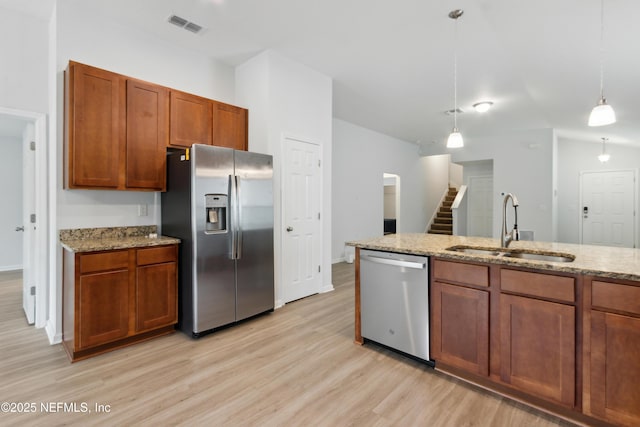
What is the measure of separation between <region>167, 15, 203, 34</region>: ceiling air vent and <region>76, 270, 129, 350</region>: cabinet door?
2423mm

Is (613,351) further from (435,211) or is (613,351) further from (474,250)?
(435,211)

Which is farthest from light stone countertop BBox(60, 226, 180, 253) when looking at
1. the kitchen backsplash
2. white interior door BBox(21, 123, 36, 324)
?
white interior door BBox(21, 123, 36, 324)

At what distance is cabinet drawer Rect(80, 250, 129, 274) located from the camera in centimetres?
246

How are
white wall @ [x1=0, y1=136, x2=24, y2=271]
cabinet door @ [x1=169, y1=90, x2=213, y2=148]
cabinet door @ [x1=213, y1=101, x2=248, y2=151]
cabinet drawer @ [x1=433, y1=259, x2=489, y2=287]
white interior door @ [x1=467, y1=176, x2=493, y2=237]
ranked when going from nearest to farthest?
cabinet drawer @ [x1=433, y1=259, x2=489, y2=287], cabinet door @ [x1=169, y1=90, x2=213, y2=148], cabinet door @ [x1=213, y1=101, x2=248, y2=151], white wall @ [x1=0, y1=136, x2=24, y2=271], white interior door @ [x1=467, y1=176, x2=493, y2=237]

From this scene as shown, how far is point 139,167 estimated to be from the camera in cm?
302

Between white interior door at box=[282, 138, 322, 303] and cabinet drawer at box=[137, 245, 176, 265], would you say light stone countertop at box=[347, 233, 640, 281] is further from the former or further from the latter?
cabinet drawer at box=[137, 245, 176, 265]

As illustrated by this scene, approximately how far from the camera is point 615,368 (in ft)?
5.25

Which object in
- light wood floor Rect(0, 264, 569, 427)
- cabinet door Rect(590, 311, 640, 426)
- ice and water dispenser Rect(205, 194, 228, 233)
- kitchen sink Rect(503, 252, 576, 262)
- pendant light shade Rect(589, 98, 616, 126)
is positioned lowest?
light wood floor Rect(0, 264, 569, 427)

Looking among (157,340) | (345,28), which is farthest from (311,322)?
(345,28)

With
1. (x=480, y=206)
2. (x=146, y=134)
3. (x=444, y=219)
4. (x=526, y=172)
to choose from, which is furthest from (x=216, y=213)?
(x=444, y=219)

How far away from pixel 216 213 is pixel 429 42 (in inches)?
115

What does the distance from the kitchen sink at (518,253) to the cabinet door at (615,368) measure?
1.69 feet

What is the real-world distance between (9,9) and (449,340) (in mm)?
4713

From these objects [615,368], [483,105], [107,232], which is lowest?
[615,368]
